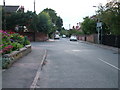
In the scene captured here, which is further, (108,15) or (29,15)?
(29,15)

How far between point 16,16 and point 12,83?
43677mm

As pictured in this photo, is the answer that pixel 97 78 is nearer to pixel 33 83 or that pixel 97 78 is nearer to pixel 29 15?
pixel 33 83

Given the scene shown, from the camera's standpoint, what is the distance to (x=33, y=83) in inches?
301

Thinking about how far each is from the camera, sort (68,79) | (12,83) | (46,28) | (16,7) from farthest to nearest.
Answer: (16,7) → (46,28) → (68,79) → (12,83)

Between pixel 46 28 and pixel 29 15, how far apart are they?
197 inches

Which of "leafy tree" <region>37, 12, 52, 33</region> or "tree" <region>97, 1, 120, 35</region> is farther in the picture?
"leafy tree" <region>37, 12, 52, 33</region>

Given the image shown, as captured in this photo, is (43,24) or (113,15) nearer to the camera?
(113,15)

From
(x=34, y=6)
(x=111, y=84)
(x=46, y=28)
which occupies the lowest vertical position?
(x=111, y=84)

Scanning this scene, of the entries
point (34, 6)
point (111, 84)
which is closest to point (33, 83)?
point (111, 84)

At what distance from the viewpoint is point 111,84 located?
7.92 m

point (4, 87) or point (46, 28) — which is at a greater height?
point (46, 28)

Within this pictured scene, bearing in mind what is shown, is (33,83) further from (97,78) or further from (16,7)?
(16,7)

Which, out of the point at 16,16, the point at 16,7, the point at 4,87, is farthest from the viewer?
the point at 16,7

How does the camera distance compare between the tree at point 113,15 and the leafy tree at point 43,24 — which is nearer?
the tree at point 113,15
